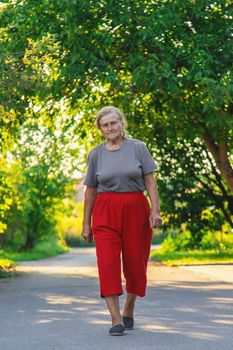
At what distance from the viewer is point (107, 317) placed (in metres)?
10.0

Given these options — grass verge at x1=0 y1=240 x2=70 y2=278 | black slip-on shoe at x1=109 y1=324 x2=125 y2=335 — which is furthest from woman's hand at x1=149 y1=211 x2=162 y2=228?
grass verge at x1=0 y1=240 x2=70 y2=278

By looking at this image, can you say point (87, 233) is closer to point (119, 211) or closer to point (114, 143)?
point (119, 211)

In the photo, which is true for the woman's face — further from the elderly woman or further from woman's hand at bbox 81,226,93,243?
woman's hand at bbox 81,226,93,243

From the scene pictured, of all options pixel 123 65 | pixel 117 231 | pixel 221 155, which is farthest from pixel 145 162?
pixel 221 155

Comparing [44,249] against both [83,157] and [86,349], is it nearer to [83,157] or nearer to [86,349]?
[83,157]

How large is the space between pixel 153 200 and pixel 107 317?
2.08 metres

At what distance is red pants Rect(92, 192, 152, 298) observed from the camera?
27.2 ft

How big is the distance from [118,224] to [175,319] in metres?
1.69

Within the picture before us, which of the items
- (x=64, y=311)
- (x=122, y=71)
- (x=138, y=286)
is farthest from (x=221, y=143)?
(x=138, y=286)

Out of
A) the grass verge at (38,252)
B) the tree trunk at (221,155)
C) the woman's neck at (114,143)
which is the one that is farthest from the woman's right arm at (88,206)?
the grass verge at (38,252)

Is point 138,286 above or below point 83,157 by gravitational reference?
below

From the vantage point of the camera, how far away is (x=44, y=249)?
42938mm

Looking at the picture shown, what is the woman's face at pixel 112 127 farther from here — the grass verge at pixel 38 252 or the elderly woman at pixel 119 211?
the grass verge at pixel 38 252

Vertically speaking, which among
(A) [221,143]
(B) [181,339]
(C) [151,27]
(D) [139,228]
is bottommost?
(B) [181,339]
